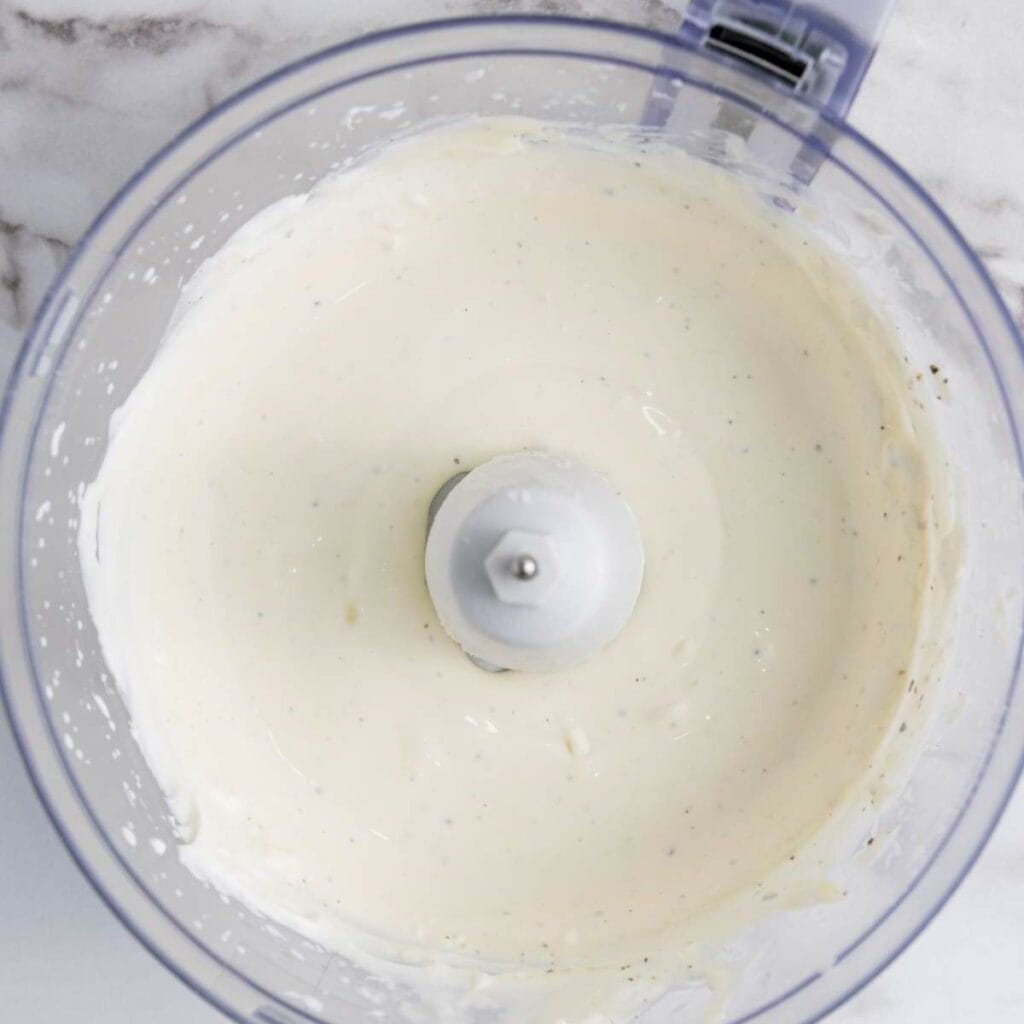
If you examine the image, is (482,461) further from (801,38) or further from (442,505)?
(801,38)

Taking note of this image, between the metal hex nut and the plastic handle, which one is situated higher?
the plastic handle

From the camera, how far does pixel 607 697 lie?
2.72 ft

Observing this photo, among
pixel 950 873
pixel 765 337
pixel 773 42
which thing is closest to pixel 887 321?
pixel 765 337

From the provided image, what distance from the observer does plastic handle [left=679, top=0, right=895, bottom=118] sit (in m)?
0.65

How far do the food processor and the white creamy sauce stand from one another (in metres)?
0.02

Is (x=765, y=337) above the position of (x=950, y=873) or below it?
above

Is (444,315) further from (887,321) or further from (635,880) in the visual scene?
(635,880)

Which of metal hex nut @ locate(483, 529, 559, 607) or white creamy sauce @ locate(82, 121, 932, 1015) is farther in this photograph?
white creamy sauce @ locate(82, 121, 932, 1015)

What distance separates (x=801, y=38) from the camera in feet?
2.20

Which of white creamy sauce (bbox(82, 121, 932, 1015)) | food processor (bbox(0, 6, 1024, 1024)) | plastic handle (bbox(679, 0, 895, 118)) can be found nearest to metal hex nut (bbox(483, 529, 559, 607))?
food processor (bbox(0, 6, 1024, 1024))

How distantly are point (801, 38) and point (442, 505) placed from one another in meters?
0.32

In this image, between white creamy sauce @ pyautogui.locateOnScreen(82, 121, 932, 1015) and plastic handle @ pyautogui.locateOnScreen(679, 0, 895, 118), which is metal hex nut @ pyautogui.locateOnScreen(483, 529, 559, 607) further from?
plastic handle @ pyautogui.locateOnScreen(679, 0, 895, 118)

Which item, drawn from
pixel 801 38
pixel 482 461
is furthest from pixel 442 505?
pixel 801 38

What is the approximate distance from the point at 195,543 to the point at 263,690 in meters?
0.10
